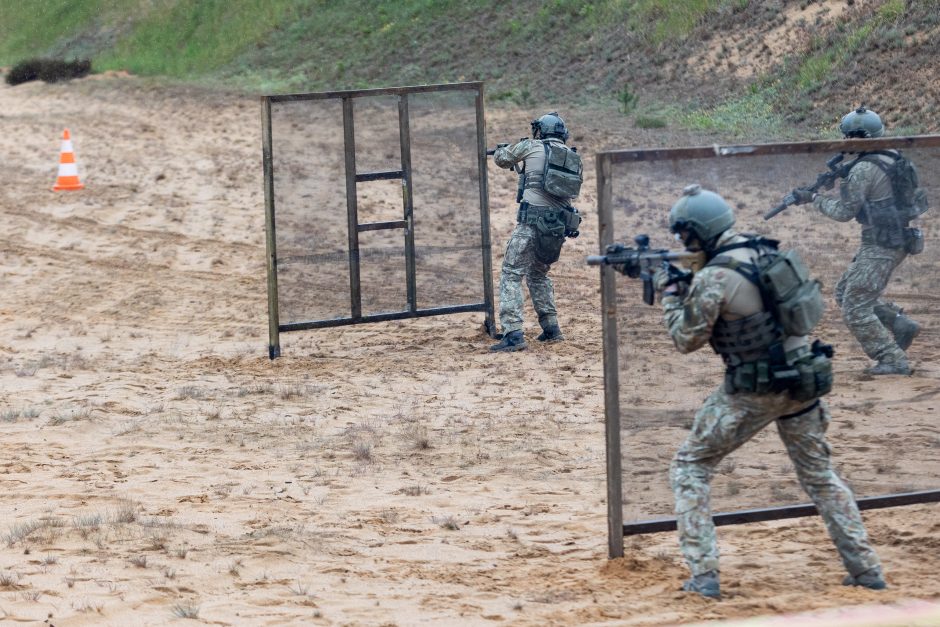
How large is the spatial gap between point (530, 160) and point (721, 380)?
15.0 feet

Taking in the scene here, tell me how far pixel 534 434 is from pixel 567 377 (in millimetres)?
1521

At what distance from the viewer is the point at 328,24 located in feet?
106

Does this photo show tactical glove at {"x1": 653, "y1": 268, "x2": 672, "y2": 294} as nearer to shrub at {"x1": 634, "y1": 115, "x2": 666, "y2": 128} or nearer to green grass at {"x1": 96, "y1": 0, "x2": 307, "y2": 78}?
shrub at {"x1": 634, "y1": 115, "x2": 666, "y2": 128}

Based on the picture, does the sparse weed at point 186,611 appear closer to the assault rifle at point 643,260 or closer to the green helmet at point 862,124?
the assault rifle at point 643,260

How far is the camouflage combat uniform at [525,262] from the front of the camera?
33.4 ft

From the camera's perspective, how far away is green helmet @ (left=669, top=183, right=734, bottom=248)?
5160 millimetres

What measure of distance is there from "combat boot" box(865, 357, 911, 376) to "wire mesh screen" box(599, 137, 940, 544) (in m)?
0.04

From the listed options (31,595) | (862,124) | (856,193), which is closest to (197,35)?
(862,124)

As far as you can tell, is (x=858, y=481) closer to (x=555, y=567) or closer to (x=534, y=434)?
(x=555, y=567)

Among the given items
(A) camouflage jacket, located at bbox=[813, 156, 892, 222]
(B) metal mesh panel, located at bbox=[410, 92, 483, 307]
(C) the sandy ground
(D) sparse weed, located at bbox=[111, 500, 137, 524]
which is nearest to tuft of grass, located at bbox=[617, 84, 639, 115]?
(C) the sandy ground

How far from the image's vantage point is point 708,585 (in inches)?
207

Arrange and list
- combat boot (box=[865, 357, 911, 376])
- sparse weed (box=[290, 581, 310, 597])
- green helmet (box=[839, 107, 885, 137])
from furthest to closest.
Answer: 1. green helmet (box=[839, 107, 885, 137])
2. combat boot (box=[865, 357, 911, 376])
3. sparse weed (box=[290, 581, 310, 597])

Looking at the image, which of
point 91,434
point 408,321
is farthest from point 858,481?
point 408,321

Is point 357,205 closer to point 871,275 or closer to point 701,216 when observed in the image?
point 871,275
